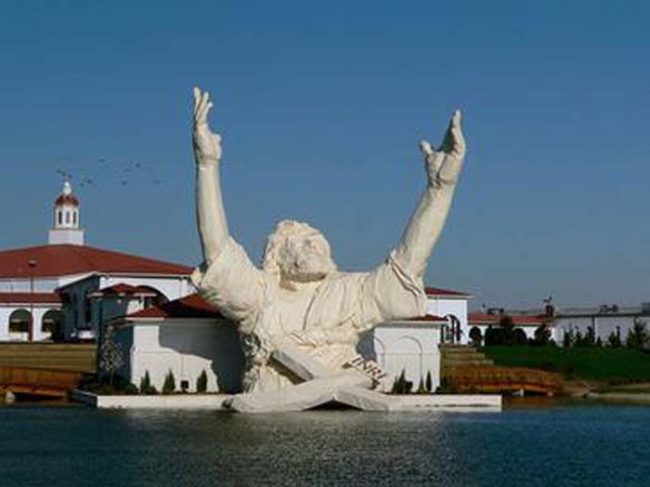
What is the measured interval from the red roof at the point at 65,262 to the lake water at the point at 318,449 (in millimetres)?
35115

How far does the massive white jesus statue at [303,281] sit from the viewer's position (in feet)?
114

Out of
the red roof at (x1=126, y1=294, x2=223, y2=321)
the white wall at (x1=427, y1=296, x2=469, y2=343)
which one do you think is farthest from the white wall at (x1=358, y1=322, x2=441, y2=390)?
the white wall at (x1=427, y1=296, x2=469, y2=343)

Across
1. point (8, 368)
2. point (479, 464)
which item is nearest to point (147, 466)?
point (479, 464)

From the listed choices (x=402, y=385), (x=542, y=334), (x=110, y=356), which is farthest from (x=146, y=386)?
(x=542, y=334)

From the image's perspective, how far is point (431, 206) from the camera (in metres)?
35.1

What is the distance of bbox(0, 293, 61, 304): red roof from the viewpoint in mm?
67188

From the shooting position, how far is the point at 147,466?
68.3 ft

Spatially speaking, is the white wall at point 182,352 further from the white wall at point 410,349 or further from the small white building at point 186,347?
the white wall at point 410,349

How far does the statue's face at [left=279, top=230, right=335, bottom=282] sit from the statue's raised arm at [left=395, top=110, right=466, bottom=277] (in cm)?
200

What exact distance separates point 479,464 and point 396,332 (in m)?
18.8

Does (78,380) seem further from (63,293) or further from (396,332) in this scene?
(63,293)

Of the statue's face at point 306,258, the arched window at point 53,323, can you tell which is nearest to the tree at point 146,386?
the statue's face at point 306,258

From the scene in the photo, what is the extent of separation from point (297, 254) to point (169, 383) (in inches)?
219

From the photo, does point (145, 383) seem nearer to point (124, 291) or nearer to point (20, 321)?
point (124, 291)
